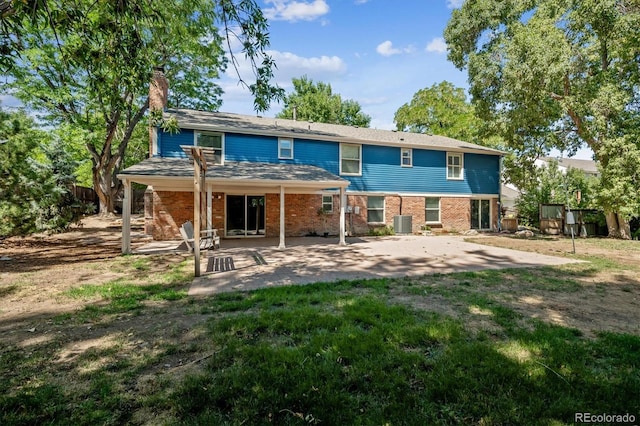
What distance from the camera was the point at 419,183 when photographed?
18.3 meters

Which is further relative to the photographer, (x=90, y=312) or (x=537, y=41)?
(x=537, y=41)

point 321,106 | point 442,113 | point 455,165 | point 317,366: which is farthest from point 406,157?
point 321,106

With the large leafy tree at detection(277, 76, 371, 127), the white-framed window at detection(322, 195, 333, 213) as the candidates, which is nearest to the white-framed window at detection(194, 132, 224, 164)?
the white-framed window at detection(322, 195, 333, 213)

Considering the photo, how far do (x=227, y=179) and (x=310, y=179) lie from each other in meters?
3.05

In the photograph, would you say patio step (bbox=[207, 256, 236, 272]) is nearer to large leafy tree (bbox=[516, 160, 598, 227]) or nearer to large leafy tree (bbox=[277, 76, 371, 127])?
large leafy tree (bbox=[516, 160, 598, 227])

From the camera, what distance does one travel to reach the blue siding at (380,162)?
48.3 ft

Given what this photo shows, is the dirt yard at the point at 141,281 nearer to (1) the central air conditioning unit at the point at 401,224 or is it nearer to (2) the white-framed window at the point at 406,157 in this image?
(1) the central air conditioning unit at the point at 401,224

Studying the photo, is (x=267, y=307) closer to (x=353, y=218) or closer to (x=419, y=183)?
(x=353, y=218)

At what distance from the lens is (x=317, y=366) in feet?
10.0

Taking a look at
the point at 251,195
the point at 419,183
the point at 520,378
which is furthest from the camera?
the point at 419,183

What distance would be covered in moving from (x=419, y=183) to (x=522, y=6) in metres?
9.77

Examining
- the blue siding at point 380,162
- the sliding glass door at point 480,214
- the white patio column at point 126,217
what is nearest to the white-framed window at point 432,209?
the blue siding at point 380,162

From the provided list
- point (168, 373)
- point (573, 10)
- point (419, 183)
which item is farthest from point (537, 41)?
point (168, 373)

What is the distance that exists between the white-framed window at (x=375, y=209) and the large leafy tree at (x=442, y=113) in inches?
666
